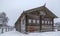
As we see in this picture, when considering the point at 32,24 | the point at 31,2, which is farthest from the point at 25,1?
the point at 32,24

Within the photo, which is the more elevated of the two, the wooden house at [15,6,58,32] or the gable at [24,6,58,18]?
the gable at [24,6,58,18]

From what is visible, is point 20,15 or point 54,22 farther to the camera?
point 54,22

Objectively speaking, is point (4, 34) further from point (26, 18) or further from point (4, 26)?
point (26, 18)

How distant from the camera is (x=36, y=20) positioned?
1.82m

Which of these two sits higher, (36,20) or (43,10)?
(43,10)

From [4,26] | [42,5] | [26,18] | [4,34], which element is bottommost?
[4,34]

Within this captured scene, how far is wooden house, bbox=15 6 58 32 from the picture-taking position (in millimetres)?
1776

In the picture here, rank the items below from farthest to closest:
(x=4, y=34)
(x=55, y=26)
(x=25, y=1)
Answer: (x=55, y=26), (x=25, y=1), (x=4, y=34)

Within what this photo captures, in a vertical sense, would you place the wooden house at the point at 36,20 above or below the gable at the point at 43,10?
below

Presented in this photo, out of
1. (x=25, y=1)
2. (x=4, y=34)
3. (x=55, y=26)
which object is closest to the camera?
(x=4, y=34)

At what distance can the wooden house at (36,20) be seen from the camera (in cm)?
178

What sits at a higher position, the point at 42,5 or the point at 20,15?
the point at 42,5

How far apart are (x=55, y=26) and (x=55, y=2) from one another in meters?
0.38

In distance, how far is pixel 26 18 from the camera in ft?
5.86
